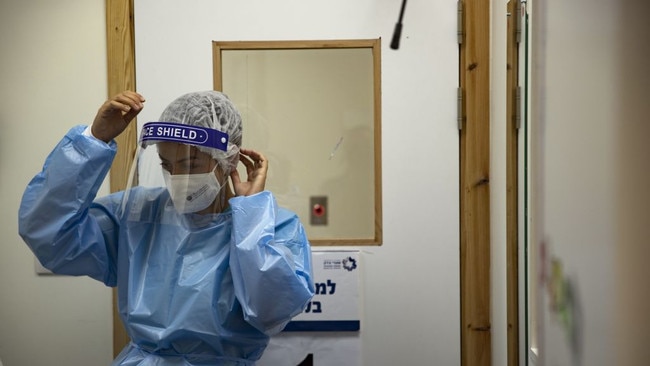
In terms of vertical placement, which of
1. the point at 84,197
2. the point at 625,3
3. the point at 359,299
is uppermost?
the point at 625,3

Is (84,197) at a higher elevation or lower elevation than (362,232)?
higher

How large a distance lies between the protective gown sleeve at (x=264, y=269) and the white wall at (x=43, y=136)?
2.32 feet

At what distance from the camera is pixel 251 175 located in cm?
156

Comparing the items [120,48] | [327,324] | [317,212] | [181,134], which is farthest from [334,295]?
[120,48]

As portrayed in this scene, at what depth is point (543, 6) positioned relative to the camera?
812 mm

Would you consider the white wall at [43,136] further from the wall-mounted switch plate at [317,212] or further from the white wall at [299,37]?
the wall-mounted switch plate at [317,212]

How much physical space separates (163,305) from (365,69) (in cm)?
88

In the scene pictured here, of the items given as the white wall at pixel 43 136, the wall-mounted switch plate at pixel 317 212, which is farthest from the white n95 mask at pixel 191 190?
the white wall at pixel 43 136

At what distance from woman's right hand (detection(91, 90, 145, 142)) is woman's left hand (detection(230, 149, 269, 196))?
0.87ft

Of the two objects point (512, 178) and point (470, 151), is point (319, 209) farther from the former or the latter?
point (512, 178)

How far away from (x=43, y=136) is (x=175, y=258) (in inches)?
28.3

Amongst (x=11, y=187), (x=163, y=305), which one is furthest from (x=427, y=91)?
(x=11, y=187)

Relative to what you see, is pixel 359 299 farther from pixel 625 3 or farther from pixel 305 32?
pixel 625 3

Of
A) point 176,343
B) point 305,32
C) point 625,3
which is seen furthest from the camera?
point 305,32
